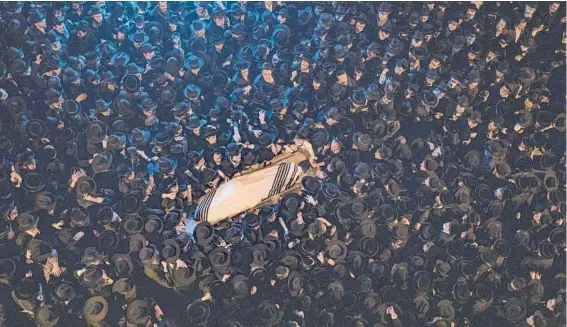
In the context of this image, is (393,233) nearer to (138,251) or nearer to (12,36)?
(138,251)

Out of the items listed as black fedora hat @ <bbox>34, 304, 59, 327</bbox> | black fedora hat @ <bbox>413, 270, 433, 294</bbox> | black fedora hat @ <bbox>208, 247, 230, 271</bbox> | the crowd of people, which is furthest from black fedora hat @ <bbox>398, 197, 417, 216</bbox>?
black fedora hat @ <bbox>34, 304, 59, 327</bbox>

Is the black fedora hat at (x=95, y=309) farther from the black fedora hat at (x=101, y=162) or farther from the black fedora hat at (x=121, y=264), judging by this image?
→ the black fedora hat at (x=101, y=162)

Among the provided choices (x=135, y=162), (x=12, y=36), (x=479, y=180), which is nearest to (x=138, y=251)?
(x=135, y=162)

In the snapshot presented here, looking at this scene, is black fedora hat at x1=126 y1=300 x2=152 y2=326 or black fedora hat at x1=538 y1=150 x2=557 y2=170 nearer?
black fedora hat at x1=126 y1=300 x2=152 y2=326

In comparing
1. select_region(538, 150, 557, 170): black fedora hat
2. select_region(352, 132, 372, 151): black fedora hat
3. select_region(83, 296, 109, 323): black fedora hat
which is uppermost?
select_region(352, 132, 372, 151): black fedora hat

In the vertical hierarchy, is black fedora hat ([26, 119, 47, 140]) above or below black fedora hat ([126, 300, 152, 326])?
above

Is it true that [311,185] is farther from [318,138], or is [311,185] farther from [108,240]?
[108,240]

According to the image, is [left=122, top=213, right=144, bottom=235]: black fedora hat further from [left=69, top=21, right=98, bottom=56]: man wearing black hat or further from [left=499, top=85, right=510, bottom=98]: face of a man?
[left=499, top=85, right=510, bottom=98]: face of a man
